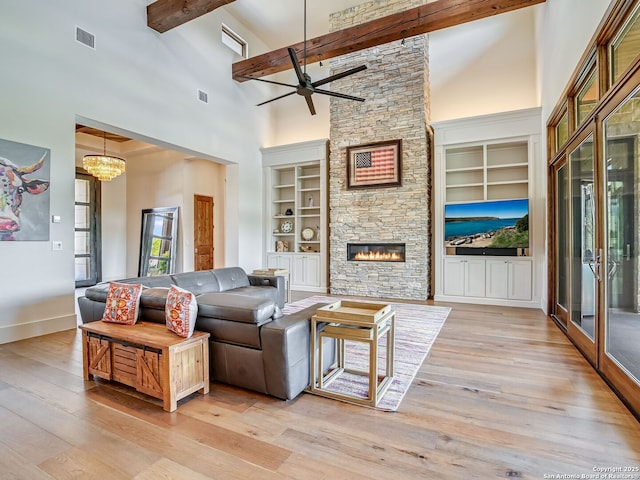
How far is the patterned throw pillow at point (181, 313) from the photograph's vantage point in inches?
95.7

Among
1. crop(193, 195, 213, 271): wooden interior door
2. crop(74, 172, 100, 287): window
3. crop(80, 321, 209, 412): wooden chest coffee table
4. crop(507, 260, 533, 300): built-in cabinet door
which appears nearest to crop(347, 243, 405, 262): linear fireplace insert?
crop(507, 260, 533, 300): built-in cabinet door

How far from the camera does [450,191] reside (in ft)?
21.8

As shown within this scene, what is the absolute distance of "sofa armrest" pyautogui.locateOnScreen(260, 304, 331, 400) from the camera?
7.70ft

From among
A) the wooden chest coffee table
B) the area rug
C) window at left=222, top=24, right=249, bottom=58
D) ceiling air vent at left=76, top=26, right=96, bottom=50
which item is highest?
window at left=222, top=24, right=249, bottom=58

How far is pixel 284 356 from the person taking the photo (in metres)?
2.34

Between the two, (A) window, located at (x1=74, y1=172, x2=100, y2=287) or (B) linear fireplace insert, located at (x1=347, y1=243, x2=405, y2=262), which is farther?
(A) window, located at (x1=74, y1=172, x2=100, y2=287)

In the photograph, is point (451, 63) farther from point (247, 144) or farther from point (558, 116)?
point (247, 144)

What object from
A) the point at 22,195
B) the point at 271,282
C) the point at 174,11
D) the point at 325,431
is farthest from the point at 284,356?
the point at 174,11

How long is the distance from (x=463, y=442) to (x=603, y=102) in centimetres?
279

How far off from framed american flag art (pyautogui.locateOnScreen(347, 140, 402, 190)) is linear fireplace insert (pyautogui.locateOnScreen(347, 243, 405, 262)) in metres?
1.19

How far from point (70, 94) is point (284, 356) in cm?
458

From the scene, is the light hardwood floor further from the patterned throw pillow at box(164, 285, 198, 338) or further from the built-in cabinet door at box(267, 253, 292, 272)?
the built-in cabinet door at box(267, 253, 292, 272)

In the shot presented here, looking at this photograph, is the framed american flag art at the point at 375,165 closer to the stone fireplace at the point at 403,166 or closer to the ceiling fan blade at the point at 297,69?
the stone fireplace at the point at 403,166

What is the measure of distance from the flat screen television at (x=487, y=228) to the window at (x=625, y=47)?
3384 millimetres
